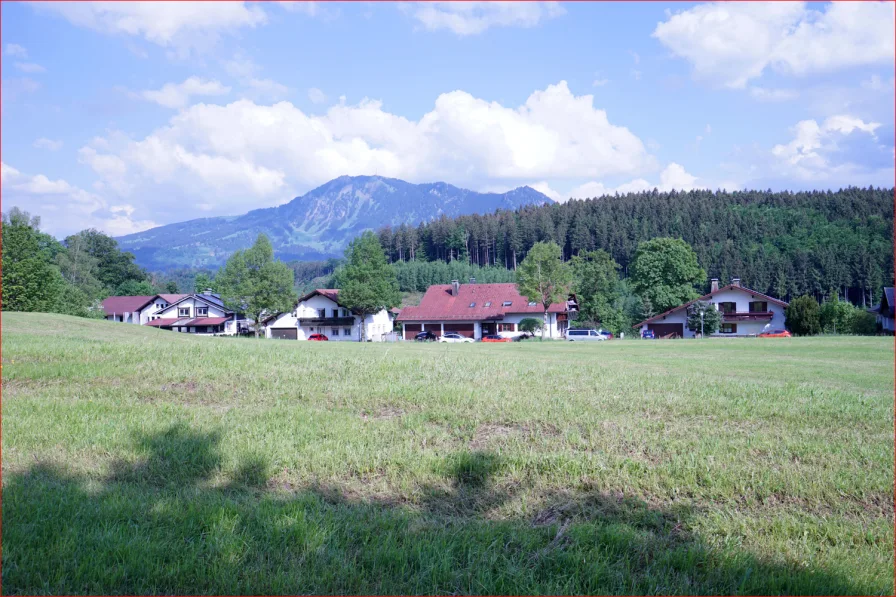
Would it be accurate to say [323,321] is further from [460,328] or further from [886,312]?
[886,312]

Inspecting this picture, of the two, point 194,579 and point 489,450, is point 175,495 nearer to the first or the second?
point 194,579

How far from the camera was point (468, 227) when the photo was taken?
17175 centimetres

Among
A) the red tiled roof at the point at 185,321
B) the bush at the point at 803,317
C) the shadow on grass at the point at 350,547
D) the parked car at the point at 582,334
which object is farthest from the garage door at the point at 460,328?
the shadow on grass at the point at 350,547

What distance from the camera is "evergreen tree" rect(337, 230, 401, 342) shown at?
257 feet

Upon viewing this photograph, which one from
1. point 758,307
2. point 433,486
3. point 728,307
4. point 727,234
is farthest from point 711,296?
Answer: point 433,486

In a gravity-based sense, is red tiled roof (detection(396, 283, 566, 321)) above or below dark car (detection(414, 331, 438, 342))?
above

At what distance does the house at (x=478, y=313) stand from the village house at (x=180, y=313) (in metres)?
34.8

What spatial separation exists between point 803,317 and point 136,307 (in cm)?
10577

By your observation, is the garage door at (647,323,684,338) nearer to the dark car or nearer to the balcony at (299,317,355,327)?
the dark car

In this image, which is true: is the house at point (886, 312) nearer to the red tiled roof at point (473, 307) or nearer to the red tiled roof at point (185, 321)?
the red tiled roof at point (473, 307)

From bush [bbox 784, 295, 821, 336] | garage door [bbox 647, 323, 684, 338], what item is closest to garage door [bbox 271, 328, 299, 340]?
garage door [bbox 647, 323, 684, 338]

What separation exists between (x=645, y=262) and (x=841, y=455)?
87106 millimetres

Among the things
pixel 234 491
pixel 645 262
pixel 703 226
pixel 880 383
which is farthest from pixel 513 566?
pixel 703 226

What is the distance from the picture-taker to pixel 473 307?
8412cm
